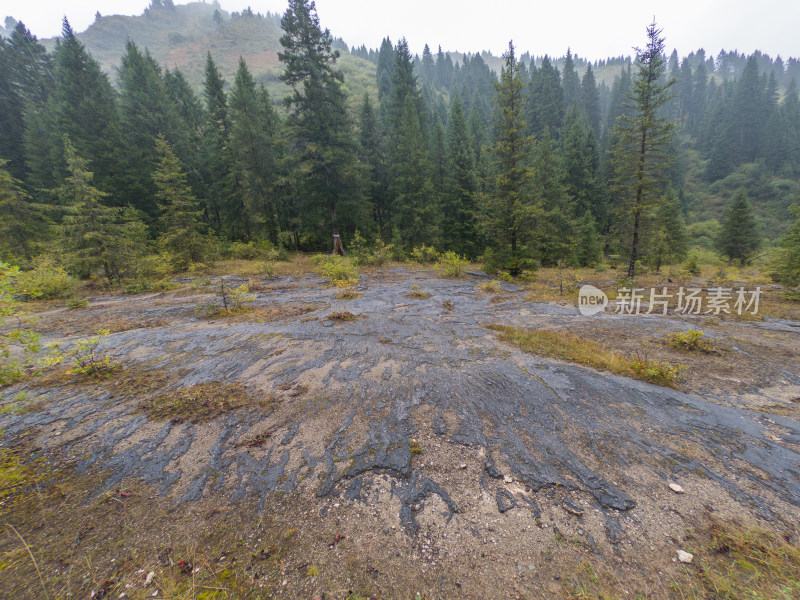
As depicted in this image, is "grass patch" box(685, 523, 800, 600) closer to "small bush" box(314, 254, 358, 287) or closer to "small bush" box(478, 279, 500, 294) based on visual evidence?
"small bush" box(478, 279, 500, 294)

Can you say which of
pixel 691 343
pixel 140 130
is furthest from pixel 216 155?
pixel 691 343

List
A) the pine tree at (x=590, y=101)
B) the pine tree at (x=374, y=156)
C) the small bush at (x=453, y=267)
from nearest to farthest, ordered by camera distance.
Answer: the small bush at (x=453, y=267) → the pine tree at (x=374, y=156) → the pine tree at (x=590, y=101)

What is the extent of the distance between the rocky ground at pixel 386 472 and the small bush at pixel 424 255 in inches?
672

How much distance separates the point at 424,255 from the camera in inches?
960

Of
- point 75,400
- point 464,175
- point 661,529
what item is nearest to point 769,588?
point 661,529

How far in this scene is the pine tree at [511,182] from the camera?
56.1ft

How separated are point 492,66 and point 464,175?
218m

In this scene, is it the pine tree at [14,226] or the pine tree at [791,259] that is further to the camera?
the pine tree at [14,226]

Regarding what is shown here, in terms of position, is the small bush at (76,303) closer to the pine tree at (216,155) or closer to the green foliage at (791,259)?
the pine tree at (216,155)

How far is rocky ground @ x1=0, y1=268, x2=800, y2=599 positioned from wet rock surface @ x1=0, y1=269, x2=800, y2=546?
3cm

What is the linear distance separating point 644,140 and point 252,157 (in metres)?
26.9

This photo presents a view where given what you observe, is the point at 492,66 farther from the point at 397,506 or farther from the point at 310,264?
the point at 397,506

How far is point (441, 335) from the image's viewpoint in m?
8.36

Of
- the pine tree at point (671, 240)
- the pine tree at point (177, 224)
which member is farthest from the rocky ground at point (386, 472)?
the pine tree at point (671, 240)
